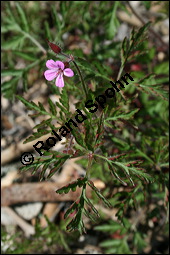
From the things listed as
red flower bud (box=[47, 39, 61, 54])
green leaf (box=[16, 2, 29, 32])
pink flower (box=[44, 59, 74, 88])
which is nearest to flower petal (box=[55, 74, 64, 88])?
pink flower (box=[44, 59, 74, 88])

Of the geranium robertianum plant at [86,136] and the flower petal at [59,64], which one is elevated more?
the flower petal at [59,64]

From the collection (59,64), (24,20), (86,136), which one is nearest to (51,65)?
(59,64)

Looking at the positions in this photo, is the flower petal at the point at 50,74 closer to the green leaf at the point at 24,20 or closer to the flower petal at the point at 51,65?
the flower petal at the point at 51,65

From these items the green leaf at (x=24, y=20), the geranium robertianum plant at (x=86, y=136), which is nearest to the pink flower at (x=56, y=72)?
the geranium robertianum plant at (x=86, y=136)

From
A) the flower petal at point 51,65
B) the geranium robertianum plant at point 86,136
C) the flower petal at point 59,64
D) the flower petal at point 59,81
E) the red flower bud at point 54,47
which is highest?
the red flower bud at point 54,47

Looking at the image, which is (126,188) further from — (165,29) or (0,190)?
(165,29)

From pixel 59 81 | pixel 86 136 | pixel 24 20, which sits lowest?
pixel 86 136

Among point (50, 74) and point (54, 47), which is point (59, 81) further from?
point (54, 47)

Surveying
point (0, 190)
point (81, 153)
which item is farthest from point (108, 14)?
point (0, 190)
